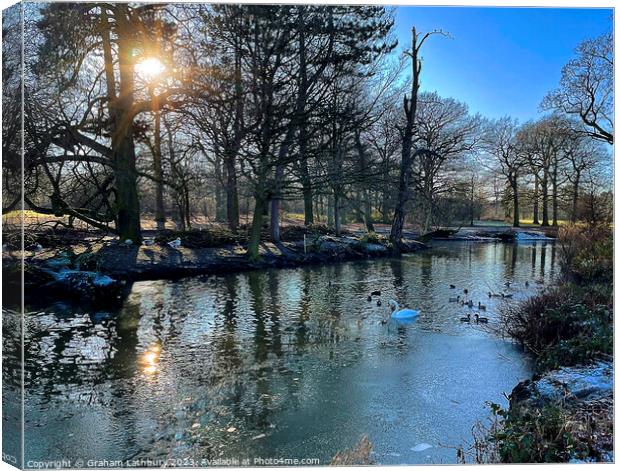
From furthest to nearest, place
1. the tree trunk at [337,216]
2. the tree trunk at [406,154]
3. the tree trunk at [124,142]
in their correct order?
1. the tree trunk at [337,216]
2. the tree trunk at [124,142]
3. the tree trunk at [406,154]

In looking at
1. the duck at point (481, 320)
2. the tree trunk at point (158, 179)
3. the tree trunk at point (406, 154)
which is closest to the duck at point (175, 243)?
the tree trunk at point (158, 179)

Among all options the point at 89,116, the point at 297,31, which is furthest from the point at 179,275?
the point at 297,31

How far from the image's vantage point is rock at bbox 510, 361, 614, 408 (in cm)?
356

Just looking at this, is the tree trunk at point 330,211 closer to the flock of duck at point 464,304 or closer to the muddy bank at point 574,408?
the flock of duck at point 464,304

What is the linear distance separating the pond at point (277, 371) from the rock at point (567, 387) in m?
0.28

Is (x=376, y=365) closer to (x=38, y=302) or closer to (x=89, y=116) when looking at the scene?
(x=89, y=116)

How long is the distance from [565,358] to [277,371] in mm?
2811

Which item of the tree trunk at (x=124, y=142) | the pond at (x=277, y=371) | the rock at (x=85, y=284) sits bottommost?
the pond at (x=277, y=371)

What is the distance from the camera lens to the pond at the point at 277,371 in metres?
3.24

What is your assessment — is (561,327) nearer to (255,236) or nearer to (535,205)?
(535,205)

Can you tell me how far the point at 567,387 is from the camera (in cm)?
376

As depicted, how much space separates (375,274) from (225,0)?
7.61 meters

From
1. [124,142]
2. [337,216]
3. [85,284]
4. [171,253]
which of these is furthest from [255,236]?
[124,142]

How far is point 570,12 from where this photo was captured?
3537mm
